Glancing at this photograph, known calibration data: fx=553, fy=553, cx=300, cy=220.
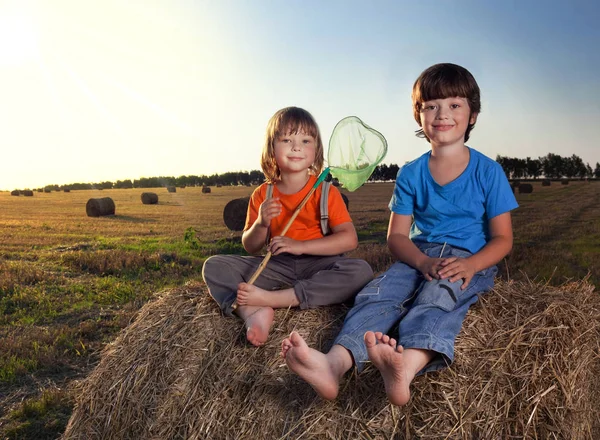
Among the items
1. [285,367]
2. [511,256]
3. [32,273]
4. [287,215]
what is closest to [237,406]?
[285,367]

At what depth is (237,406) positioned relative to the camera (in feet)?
9.47

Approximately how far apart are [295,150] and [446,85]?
0.95 m

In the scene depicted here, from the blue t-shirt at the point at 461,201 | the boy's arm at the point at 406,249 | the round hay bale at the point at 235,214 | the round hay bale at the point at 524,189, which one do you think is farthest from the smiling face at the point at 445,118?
the round hay bale at the point at 524,189

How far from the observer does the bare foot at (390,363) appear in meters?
2.29

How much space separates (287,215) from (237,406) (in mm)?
1197

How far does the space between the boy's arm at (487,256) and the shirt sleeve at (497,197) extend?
37 millimetres

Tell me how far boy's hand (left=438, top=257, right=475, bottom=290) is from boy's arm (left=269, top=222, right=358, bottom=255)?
2.13 ft

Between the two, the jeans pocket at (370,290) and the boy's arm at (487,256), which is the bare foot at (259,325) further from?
the boy's arm at (487,256)

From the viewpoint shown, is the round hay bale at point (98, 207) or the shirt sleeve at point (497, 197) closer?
the shirt sleeve at point (497, 197)

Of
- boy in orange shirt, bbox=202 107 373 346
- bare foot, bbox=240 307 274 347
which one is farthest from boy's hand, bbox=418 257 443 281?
bare foot, bbox=240 307 274 347

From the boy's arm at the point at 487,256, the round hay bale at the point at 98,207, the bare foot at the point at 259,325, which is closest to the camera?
the boy's arm at the point at 487,256

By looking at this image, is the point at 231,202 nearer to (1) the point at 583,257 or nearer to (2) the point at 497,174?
(1) the point at 583,257

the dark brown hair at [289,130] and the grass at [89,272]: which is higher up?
the dark brown hair at [289,130]

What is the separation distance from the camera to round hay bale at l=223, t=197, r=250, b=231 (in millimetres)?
13617
